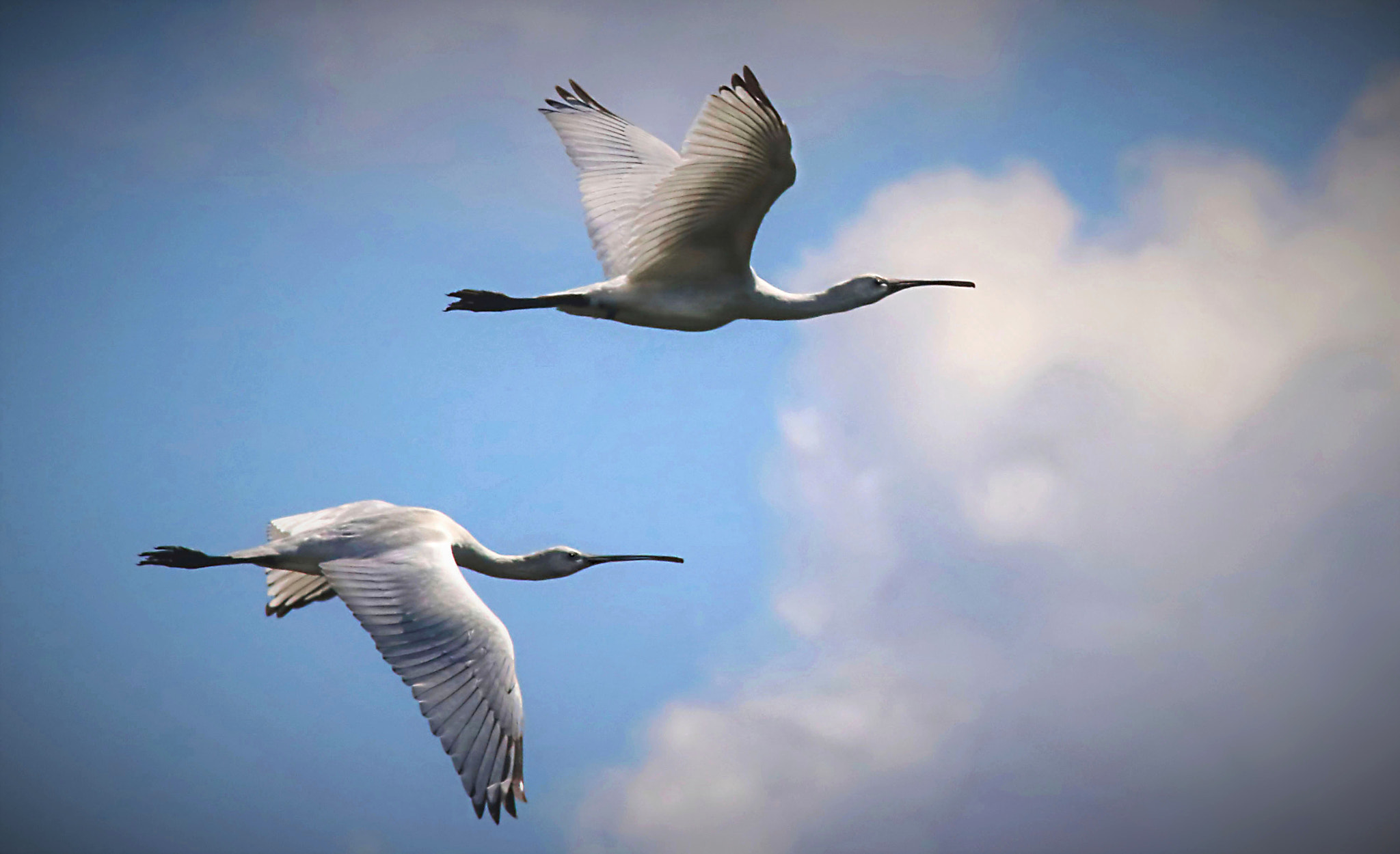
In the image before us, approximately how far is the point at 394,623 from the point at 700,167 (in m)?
5.06

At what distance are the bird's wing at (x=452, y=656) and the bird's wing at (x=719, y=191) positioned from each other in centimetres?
388

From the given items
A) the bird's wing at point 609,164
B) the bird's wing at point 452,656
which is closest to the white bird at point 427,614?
the bird's wing at point 452,656

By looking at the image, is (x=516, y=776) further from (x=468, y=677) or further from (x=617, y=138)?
(x=617, y=138)

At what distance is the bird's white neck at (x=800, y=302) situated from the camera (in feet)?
53.0

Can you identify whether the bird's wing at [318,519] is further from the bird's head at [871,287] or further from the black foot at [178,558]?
the bird's head at [871,287]

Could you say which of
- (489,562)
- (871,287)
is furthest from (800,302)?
(489,562)

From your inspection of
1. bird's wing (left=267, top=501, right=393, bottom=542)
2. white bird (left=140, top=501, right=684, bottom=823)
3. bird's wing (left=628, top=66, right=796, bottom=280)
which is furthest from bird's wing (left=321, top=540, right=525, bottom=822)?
bird's wing (left=628, top=66, right=796, bottom=280)

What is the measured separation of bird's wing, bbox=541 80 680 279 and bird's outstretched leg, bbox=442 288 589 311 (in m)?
1.31

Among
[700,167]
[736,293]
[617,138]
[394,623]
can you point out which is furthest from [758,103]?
[394,623]

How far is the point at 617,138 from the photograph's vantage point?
17.7 metres

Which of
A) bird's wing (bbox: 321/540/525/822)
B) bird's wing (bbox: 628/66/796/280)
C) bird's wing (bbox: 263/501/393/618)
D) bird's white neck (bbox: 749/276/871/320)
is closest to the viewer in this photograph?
bird's wing (bbox: 321/540/525/822)

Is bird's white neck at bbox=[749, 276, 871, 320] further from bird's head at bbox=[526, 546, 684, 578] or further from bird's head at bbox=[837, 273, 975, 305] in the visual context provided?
bird's head at bbox=[526, 546, 684, 578]

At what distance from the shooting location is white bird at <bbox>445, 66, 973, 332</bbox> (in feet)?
46.2

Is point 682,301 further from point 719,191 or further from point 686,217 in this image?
point 719,191
